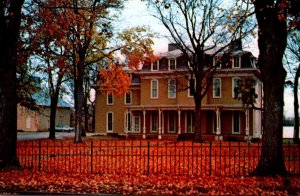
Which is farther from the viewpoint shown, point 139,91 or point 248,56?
point 139,91

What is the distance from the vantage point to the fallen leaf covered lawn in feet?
39.6

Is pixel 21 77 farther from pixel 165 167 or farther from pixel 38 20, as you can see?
pixel 165 167

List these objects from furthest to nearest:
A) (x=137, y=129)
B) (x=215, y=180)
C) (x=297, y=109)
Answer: (x=137, y=129), (x=297, y=109), (x=215, y=180)

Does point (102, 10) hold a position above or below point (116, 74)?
above

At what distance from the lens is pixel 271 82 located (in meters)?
14.8

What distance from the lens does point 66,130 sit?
3059 inches

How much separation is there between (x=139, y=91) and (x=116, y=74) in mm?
15116

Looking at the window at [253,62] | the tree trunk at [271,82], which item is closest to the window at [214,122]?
the window at [253,62]

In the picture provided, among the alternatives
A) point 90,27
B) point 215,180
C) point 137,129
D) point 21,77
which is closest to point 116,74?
point 90,27

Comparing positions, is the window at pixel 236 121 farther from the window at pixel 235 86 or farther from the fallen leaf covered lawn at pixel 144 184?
the fallen leaf covered lawn at pixel 144 184

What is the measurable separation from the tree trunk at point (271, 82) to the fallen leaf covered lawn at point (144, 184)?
0.76m

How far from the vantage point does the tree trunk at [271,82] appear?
47.9 ft

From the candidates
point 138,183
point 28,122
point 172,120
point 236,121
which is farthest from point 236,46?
point 28,122

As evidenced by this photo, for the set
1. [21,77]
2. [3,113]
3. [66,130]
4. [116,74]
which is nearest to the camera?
[3,113]
